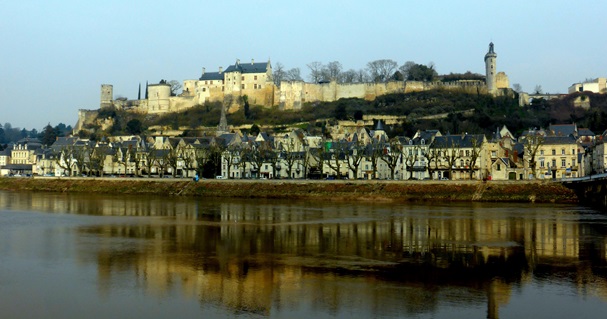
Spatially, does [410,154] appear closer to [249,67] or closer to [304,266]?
[304,266]

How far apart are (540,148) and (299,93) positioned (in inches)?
1751

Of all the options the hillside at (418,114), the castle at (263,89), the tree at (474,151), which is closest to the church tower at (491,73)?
the castle at (263,89)

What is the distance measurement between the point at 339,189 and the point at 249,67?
53.1 metres

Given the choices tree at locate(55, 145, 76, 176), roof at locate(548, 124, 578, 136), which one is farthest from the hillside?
tree at locate(55, 145, 76, 176)

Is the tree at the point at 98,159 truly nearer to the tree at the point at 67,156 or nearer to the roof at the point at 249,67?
the tree at the point at 67,156

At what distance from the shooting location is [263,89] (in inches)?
3688

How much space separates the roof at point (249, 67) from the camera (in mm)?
94188

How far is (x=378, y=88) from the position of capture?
90000 mm

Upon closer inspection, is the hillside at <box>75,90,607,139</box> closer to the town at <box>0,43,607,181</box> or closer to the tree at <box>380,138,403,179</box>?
the town at <box>0,43,607,181</box>

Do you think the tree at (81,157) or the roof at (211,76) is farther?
the roof at (211,76)

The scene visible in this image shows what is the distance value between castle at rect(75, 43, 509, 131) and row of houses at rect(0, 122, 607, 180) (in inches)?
888

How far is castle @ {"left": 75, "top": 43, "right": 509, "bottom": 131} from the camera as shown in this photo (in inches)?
3455

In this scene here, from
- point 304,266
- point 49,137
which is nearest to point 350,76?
point 49,137

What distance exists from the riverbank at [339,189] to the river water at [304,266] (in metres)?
9.90
